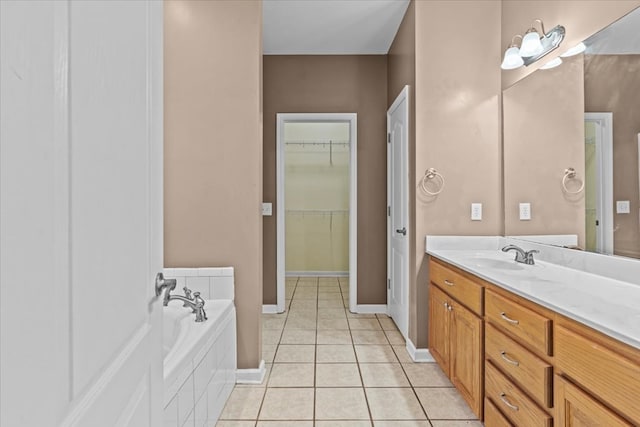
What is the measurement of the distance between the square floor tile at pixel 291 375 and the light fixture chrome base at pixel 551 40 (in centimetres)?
256

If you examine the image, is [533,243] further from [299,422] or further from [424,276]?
[299,422]

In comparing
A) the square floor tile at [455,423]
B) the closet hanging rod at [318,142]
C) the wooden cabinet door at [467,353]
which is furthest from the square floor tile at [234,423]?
the closet hanging rod at [318,142]

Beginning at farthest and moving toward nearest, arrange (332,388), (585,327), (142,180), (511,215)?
(511,215)
(332,388)
(585,327)
(142,180)

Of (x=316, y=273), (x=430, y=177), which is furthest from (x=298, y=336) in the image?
(x=316, y=273)

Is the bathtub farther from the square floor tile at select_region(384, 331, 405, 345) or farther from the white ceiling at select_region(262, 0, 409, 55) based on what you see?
the white ceiling at select_region(262, 0, 409, 55)

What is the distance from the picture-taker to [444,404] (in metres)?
2.25

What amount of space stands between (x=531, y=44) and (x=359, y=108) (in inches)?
76.3

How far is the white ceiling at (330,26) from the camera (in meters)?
3.21

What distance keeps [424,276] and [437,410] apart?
1.00 meters

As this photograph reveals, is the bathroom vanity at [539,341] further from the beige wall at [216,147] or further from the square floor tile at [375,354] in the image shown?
the beige wall at [216,147]

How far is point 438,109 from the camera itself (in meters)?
2.91

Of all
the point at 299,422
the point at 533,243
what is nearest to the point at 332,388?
the point at 299,422

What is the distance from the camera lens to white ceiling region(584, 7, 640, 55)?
1.73 m

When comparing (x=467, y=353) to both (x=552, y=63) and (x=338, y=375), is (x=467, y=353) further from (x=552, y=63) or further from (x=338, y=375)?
(x=552, y=63)
